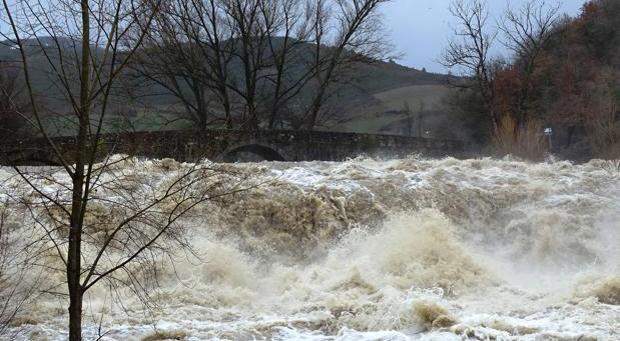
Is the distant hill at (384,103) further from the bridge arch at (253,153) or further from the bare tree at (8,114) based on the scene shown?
the bridge arch at (253,153)

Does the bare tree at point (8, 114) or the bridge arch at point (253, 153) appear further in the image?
the bridge arch at point (253, 153)

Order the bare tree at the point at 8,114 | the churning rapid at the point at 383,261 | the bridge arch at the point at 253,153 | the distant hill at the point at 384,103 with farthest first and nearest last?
the distant hill at the point at 384,103, the bridge arch at the point at 253,153, the churning rapid at the point at 383,261, the bare tree at the point at 8,114

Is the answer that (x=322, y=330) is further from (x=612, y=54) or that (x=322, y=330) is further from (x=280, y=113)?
(x=612, y=54)

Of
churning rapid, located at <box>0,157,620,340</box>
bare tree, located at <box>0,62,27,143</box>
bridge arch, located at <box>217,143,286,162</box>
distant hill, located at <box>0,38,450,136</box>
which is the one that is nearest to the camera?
bare tree, located at <box>0,62,27,143</box>

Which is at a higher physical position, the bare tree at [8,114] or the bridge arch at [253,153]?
the bare tree at [8,114]

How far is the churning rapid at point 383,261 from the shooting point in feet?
26.2

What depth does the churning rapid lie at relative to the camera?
8.00 m

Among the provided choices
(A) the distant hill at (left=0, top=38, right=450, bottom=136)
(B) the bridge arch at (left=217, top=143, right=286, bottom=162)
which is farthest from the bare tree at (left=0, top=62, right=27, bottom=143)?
(B) the bridge arch at (left=217, top=143, right=286, bottom=162)

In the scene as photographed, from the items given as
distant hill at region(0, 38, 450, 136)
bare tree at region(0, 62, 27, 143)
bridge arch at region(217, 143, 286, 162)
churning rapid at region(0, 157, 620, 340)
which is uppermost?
distant hill at region(0, 38, 450, 136)

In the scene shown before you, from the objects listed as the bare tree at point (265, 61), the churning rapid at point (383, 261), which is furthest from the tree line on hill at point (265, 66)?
the churning rapid at point (383, 261)

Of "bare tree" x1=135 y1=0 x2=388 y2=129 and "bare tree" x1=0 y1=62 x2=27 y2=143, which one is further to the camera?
"bare tree" x1=135 y1=0 x2=388 y2=129

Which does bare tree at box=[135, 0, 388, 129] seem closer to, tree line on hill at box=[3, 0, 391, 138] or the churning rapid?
tree line on hill at box=[3, 0, 391, 138]

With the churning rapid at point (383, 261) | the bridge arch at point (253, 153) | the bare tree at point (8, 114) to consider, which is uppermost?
the bare tree at point (8, 114)

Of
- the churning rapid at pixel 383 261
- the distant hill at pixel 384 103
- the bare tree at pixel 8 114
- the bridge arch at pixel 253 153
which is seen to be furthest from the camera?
the distant hill at pixel 384 103
